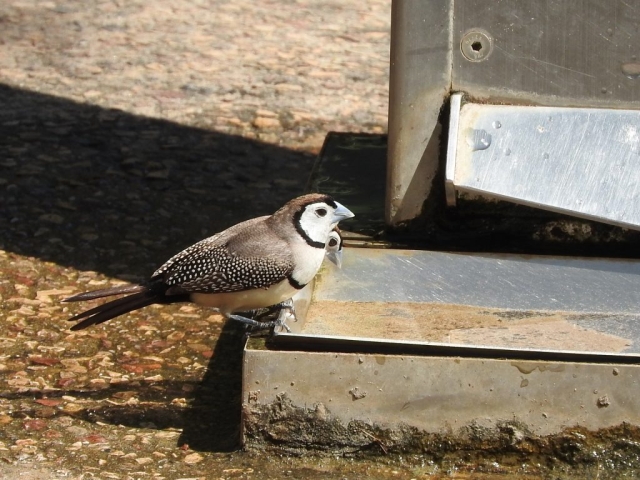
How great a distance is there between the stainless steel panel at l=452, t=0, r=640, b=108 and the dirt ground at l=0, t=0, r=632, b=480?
1.93 m

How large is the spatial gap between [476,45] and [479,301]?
54.4 inches

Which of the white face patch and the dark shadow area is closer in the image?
the white face patch

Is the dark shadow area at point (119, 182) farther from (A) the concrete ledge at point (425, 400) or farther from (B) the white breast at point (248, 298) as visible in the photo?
(A) the concrete ledge at point (425, 400)

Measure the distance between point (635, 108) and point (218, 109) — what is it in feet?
14.1

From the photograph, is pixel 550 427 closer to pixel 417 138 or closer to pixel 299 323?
pixel 299 323

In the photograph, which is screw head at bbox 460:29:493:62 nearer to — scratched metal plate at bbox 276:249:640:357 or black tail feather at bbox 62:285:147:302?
scratched metal plate at bbox 276:249:640:357

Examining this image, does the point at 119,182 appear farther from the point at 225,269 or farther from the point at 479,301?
the point at 479,301

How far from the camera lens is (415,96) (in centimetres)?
576

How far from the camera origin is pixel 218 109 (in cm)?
915

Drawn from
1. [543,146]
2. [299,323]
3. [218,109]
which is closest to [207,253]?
[299,323]

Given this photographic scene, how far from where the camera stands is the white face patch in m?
4.92

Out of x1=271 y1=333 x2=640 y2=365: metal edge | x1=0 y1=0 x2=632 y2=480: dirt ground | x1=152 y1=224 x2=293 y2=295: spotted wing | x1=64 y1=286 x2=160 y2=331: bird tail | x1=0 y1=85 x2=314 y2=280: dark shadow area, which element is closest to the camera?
x1=271 y1=333 x2=640 y2=365: metal edge

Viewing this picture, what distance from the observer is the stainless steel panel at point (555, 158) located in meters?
5.53

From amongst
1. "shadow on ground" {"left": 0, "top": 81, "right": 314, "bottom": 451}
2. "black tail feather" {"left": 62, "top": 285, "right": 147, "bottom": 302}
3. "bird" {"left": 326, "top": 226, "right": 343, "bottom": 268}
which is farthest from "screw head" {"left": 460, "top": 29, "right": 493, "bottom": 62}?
"black tail feather" {"left": 62, "top": 285, "right": 147, "bottom": 302}
